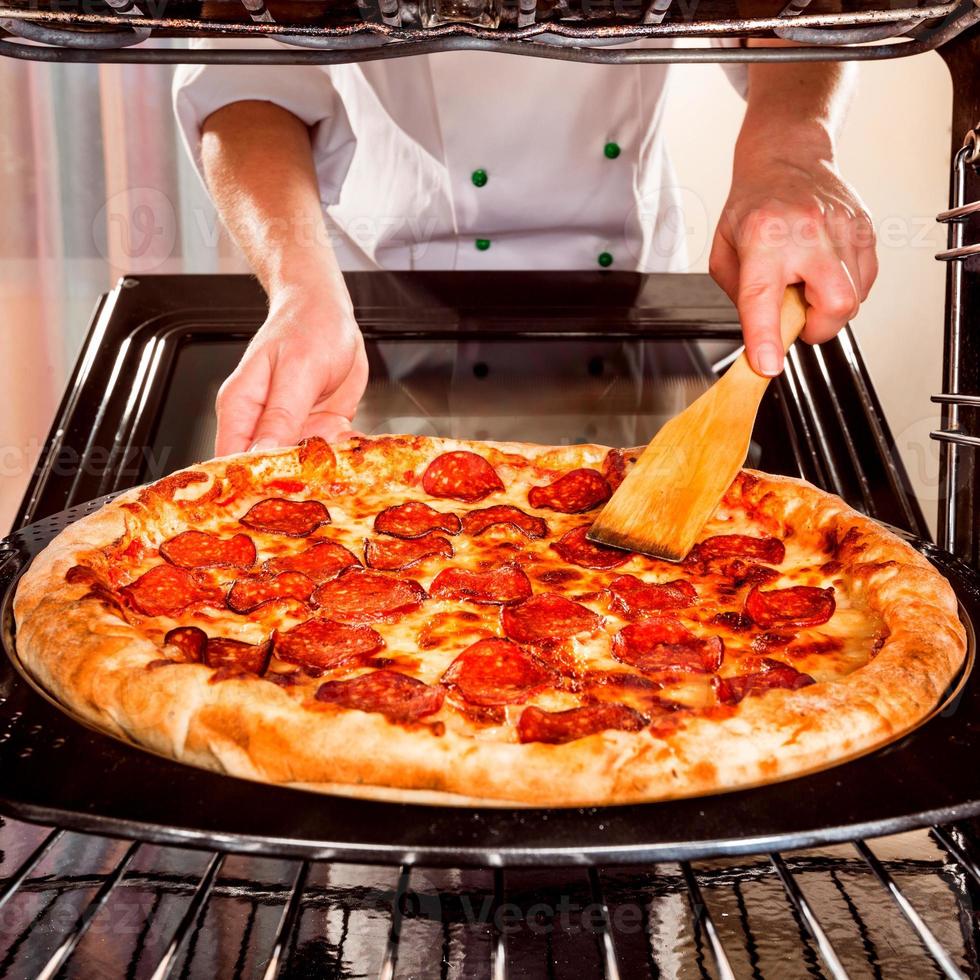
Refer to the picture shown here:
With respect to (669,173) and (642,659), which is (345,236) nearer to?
(669,173)

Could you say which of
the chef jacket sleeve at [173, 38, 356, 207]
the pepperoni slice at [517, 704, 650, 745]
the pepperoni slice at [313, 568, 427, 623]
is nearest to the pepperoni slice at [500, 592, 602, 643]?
the pepperoni slice at [313, 568, 427, 623]

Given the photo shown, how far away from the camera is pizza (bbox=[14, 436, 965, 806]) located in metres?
0.91

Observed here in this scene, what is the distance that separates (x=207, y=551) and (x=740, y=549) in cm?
74

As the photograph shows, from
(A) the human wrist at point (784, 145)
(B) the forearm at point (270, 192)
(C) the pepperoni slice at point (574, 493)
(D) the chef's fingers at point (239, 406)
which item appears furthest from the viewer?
(B) the forearm at point (270, 192)

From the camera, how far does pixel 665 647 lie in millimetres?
1226

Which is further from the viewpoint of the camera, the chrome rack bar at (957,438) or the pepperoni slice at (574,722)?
the chrome rack bar at (957,438)

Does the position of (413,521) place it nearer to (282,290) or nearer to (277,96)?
(282,290)

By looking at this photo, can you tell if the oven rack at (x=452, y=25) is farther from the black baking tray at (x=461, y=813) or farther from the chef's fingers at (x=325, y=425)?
the chef's fingers at (x=325, y=425)

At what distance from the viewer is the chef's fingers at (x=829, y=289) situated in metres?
1.64

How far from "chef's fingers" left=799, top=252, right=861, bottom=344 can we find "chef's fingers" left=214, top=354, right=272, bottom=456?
92 centimetres

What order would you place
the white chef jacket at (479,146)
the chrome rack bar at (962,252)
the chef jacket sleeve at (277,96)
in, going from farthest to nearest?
the white chef jacket at (479,146) → the chef jacket sleeve at (277,96) → the chrome rack bar at (962,252)

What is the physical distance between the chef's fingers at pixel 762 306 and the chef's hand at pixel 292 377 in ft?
2.41

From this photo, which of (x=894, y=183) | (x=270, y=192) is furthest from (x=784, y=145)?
(x=894, y=183)

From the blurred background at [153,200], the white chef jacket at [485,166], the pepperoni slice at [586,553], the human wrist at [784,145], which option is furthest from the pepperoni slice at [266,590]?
the blurred background at [153,200]
